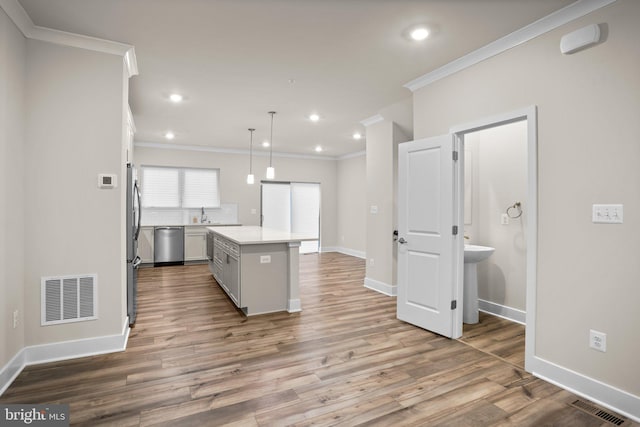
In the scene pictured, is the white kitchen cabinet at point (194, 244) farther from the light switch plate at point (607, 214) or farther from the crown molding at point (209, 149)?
the light switch plate at point (607, 214)

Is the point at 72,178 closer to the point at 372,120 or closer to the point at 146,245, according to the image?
the point at 372,120

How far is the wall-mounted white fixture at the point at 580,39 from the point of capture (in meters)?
2.15

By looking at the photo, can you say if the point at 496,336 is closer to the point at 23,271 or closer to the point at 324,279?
the point at 324,279

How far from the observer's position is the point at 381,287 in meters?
4.97

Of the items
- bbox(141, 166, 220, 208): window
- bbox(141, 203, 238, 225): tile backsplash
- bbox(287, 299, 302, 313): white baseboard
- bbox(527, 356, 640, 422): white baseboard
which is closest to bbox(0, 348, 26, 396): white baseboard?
bbox(287, 299, 302, 313): white baseboard

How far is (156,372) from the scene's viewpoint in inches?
99.1

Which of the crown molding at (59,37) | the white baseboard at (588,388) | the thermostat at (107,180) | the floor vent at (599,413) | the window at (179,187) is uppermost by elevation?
the crown molding at (59,37)

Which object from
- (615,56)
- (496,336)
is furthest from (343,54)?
(496,336)

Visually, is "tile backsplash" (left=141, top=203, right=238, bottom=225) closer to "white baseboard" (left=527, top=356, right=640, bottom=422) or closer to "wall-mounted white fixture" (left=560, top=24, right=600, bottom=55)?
"white baseboard" (left=527, top=356, right=640, bottom=422)

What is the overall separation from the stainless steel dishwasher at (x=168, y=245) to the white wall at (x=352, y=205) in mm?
4151

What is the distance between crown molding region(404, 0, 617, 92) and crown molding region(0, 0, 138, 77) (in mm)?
2876

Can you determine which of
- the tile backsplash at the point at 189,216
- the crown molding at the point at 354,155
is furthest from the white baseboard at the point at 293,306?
the crown molding at the point at 354,155

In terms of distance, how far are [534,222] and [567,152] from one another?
1.81ft

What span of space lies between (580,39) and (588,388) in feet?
7.74
